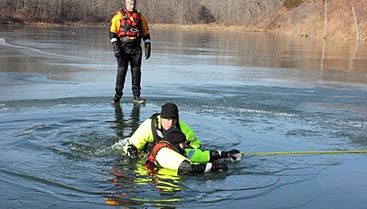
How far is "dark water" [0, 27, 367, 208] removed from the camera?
540cm

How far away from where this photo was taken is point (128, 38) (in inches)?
416

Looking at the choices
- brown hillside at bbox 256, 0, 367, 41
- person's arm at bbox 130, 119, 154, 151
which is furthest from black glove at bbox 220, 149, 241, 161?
brown hillside at bbox 256, 0, 367, 41

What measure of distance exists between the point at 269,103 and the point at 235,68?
765 cm

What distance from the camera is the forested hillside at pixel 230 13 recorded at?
2179 inches

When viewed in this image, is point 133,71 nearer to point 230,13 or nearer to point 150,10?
point 150,10

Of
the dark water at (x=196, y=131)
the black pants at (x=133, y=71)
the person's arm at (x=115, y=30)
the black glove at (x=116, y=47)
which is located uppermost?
the person's arm at (x=115, y=30)

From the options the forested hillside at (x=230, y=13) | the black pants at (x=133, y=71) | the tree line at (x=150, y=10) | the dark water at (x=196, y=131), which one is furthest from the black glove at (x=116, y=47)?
the tree line at (x=150, y=10)

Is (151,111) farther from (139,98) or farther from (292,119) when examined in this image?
(292,119)

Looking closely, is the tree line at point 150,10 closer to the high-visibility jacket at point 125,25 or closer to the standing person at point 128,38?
the standing person at point 128,38

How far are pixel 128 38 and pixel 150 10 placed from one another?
11321cm

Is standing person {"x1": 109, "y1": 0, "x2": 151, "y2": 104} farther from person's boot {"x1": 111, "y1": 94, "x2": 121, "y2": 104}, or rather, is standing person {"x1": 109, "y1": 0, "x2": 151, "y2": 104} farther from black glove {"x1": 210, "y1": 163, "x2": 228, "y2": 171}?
black glove {"x1": 210, "y1": 163, "x2": 228, "y2": 171}

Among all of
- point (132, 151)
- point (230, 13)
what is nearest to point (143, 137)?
point (132, 151)

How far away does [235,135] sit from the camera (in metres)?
8.25

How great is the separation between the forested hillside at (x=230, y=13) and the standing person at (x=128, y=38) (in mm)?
40246
